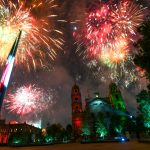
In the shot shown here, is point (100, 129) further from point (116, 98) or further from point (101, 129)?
point (116, 98)

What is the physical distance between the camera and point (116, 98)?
364ft

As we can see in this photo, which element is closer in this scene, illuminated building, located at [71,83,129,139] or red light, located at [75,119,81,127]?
illuminated building, located at [71,83,129,139]

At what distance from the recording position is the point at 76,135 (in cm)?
10569

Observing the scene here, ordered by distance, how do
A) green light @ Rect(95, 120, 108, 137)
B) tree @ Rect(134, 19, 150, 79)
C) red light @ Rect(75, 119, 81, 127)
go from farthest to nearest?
red light @ Rect(75, 119, 81, 127)
green light @ Rect(95, 120, 108, 137)
tree @ Rect(134, 19, 150, 79)

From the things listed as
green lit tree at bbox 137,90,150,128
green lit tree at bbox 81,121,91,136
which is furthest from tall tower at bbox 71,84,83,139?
green lit tree at bbox 137,90,150,128

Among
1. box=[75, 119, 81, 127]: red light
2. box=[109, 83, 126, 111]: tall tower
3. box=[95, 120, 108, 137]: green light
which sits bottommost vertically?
box=[95, 120, 108, 137]: green light

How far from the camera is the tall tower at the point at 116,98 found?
10950cm

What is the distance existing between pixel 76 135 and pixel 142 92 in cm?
5879

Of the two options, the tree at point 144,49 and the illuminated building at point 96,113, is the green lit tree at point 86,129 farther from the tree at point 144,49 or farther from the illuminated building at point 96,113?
the tree at point 144,49

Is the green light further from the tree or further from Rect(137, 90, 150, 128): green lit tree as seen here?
the tree

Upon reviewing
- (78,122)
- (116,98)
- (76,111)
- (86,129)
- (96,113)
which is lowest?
(86,129)

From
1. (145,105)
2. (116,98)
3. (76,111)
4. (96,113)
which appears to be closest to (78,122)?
(76,111)

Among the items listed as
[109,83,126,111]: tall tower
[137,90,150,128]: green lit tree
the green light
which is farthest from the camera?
[109,83,126,111]: tall tower

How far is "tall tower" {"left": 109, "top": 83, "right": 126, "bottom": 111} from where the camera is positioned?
110m
